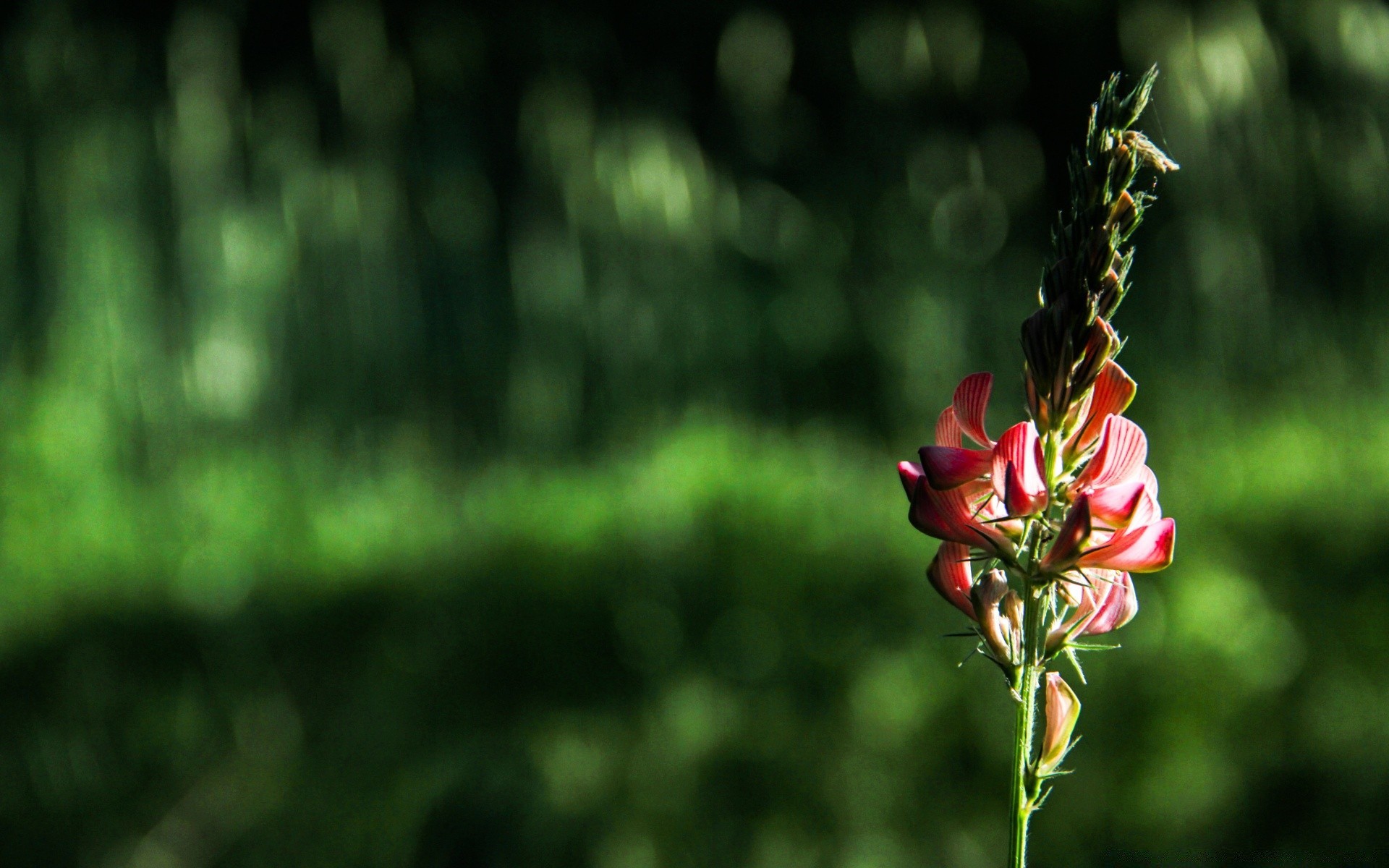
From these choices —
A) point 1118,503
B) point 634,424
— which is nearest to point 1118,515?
point 1118,503

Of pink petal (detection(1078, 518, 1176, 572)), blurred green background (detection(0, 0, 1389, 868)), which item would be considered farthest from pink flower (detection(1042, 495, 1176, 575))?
blurred green background (detection(0, 0, 1389, 868))

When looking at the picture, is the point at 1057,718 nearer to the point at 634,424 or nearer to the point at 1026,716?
the point at 1026,716

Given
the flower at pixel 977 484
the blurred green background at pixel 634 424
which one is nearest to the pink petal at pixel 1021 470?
the flower at pixel 977 484

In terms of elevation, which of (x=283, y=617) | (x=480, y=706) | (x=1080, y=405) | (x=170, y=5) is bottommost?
(x=480, y=706)

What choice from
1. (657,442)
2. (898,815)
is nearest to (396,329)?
(657,442)

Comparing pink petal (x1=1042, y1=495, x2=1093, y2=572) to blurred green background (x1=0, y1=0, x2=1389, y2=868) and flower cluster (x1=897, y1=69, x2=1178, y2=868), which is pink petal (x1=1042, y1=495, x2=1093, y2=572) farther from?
blurred green background (x1=0, y1=0, x2=1389, y2=868)

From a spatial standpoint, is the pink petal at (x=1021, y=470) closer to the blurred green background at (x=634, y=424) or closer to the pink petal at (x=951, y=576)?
the pink petal at (x=951, y=576)

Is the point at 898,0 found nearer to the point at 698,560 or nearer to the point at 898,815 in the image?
the point at 698,560
